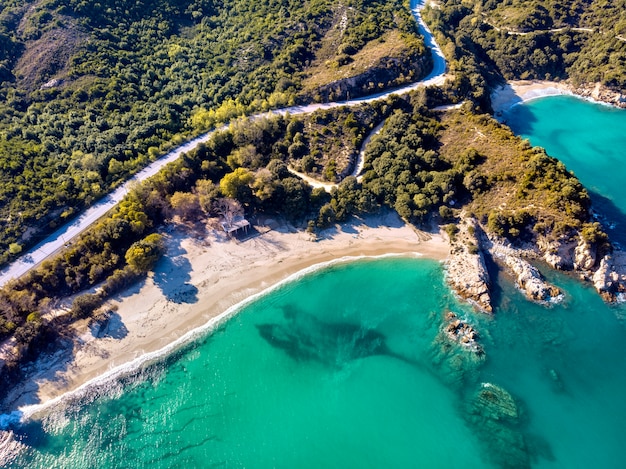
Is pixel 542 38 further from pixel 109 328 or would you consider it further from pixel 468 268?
pixel 109 328

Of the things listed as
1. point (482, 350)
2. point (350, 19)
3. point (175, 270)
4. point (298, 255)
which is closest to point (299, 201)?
point (298, 255)

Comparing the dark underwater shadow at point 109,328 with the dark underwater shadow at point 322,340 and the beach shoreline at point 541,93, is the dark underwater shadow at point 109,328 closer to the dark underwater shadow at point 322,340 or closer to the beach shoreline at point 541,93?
the dark underwater shadow at point 322,340

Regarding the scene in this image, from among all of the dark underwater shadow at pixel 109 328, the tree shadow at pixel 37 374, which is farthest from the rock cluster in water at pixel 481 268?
the tree shadow at pixel 37 374

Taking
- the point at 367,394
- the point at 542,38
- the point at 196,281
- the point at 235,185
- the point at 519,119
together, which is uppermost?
the point at 542,38

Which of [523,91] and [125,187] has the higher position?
[523,91]

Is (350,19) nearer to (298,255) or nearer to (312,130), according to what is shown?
(312,130)

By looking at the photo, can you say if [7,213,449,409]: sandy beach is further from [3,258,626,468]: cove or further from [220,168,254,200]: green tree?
[220,168,254,200]: green tree

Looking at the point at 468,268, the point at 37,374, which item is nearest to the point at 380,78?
the point at 468,268
